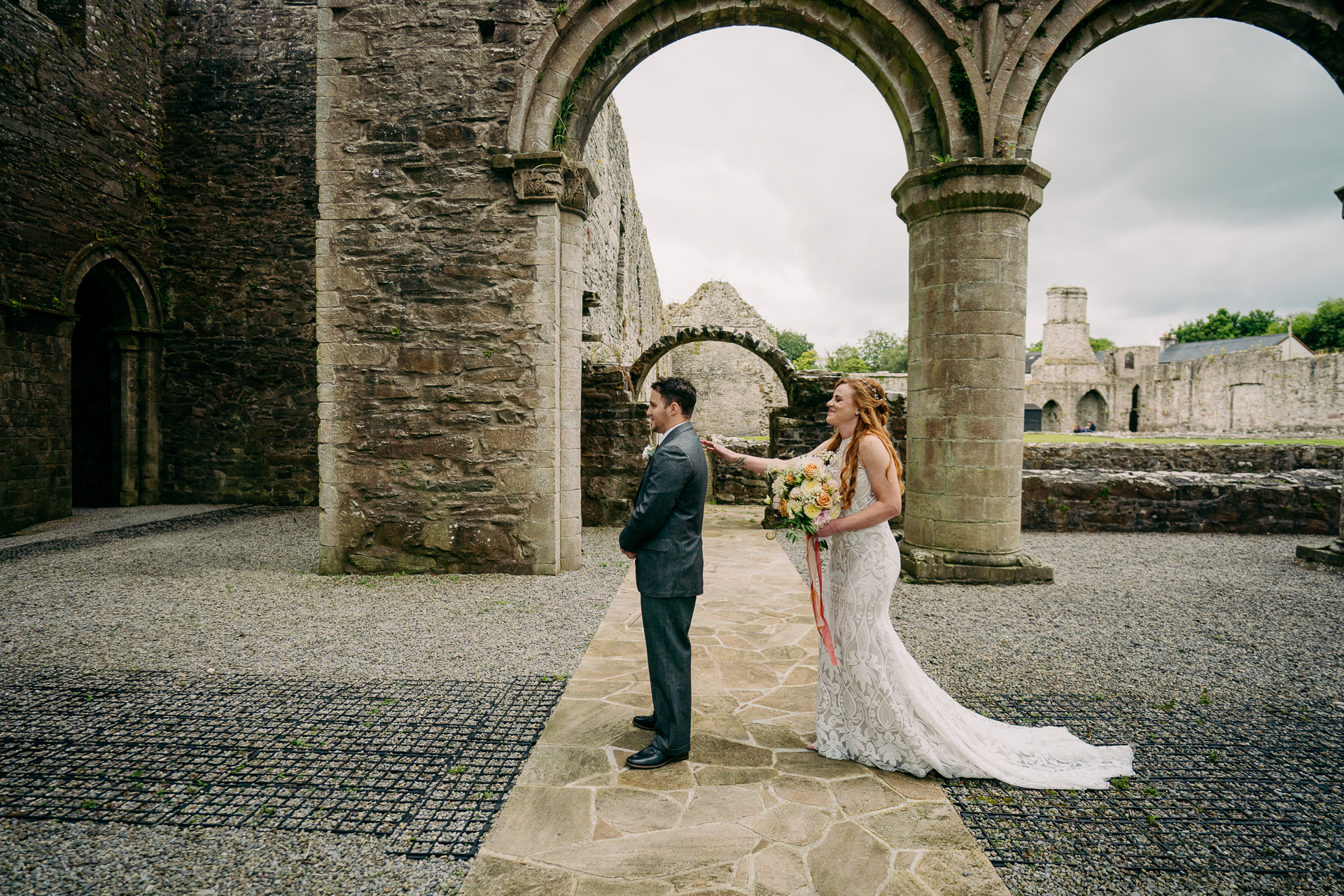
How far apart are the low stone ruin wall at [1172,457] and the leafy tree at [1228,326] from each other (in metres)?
53.3

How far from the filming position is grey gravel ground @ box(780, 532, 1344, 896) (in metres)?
2.29

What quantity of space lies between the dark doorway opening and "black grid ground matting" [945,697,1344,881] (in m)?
14.8

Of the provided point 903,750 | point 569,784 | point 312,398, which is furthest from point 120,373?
point 903,750

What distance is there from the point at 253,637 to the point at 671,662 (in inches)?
144

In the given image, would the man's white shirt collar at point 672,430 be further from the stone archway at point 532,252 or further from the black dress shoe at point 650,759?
the stone archway at point 532,252

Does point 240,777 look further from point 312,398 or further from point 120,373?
point 120,373

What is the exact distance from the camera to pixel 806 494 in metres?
2.96

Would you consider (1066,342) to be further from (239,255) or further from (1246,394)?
(239,255)

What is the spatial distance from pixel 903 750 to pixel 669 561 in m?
1.34

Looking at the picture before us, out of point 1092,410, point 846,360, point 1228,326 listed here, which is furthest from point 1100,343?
point 1092,410

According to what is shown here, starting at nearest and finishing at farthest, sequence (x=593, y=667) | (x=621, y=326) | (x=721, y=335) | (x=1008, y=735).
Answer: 1. (x=1008, y=735)
2. (x=593, y=667)
3. (x=721, y=335)
4. (x=621, y=326)

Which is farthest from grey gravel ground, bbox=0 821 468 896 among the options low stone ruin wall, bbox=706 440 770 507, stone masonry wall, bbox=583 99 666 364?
low stone ruin wall, bbox=706 440 770 507

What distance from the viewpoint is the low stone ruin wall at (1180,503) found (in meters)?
9.88

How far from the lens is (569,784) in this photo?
2.87 m
